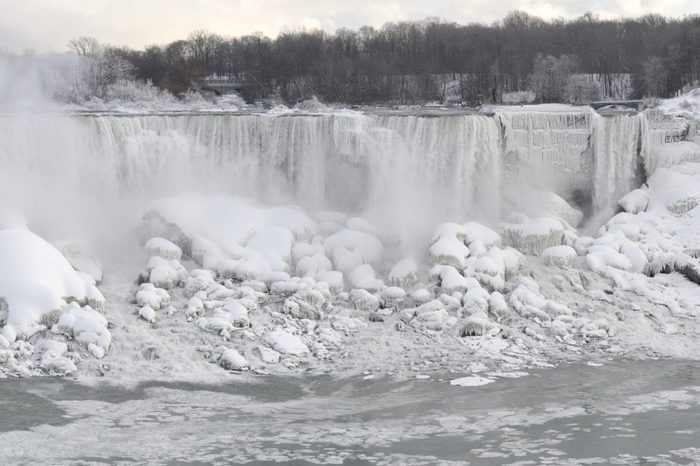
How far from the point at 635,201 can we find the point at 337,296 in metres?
8.76

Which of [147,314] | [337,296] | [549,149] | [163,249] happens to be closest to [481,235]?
[337,296]

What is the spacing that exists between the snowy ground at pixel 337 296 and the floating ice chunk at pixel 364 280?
31 mm

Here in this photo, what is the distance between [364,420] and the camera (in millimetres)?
13023

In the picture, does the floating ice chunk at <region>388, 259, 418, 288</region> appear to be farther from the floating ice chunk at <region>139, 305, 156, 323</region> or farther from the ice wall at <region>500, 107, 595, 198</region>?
the ice wall at <region>500, 107, 595, 198</region>

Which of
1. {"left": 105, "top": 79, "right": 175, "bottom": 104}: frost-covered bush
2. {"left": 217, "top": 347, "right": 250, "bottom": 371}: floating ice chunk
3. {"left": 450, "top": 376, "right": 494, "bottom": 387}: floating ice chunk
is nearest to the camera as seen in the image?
{"left": 450, "top": 376, "right": 494, "bottom": 387}: floating ice chunk

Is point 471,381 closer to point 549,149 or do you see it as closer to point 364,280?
point 364,280

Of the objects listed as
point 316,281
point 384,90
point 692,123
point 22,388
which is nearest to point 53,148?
point 316,281

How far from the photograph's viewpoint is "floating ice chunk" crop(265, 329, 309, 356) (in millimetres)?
15945

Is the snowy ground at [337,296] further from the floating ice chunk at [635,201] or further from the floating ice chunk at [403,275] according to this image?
the floating ice chunk at [635,201]

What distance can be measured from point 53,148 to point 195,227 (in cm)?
404

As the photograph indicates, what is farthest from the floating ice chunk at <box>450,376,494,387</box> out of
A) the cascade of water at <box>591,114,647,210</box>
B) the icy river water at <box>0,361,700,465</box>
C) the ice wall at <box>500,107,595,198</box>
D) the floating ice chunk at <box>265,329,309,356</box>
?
the cascade of water at <box>591,114,647,210</box>

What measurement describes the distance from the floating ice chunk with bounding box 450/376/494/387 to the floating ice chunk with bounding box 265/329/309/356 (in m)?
2.63

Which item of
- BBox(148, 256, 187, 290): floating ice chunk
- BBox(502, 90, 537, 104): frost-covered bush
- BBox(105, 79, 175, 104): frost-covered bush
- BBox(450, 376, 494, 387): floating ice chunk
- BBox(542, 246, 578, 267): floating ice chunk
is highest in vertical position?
BBox(105, 79, 175, 104): frost-covered bush

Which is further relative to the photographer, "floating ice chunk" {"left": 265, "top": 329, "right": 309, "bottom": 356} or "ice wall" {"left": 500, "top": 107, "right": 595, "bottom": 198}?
"ice wall" {"left": 500, "top": 107, "right": 595, "bottom": 198}
